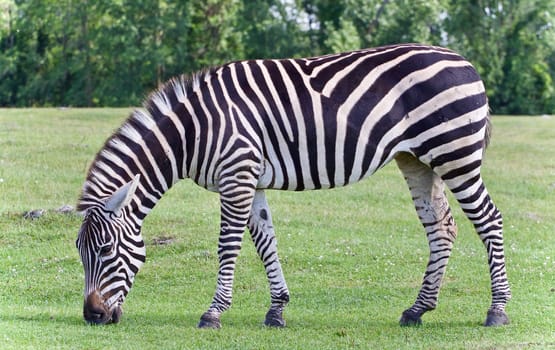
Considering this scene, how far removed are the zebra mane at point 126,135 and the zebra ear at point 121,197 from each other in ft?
0.47

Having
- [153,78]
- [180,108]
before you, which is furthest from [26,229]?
[153,78]

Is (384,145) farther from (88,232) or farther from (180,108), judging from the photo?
(88,232)

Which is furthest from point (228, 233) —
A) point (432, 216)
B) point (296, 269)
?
point (296, 269)

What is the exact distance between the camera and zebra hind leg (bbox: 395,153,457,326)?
10.1 metres

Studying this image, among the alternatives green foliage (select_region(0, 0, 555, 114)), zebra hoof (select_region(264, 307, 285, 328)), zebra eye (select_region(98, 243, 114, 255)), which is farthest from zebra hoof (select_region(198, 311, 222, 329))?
green foliage (select_region(0, 0, 555, 114))

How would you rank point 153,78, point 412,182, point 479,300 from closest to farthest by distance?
point 412,182, point 479,300, point 153,78

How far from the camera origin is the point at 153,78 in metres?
54.0

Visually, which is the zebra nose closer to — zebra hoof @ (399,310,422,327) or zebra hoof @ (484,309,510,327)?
zebra hoof @ (399,310,422,327)

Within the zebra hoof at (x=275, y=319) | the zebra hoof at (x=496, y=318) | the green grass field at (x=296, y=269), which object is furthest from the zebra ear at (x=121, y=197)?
the zebra hoof at (x=496, y=318)

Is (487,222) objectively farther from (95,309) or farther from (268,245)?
(95,309)

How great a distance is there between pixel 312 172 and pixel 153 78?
45.5m

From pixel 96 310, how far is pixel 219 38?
48108 mm

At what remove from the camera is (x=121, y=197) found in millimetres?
8867

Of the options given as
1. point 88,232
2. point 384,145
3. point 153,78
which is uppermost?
point 384,145
